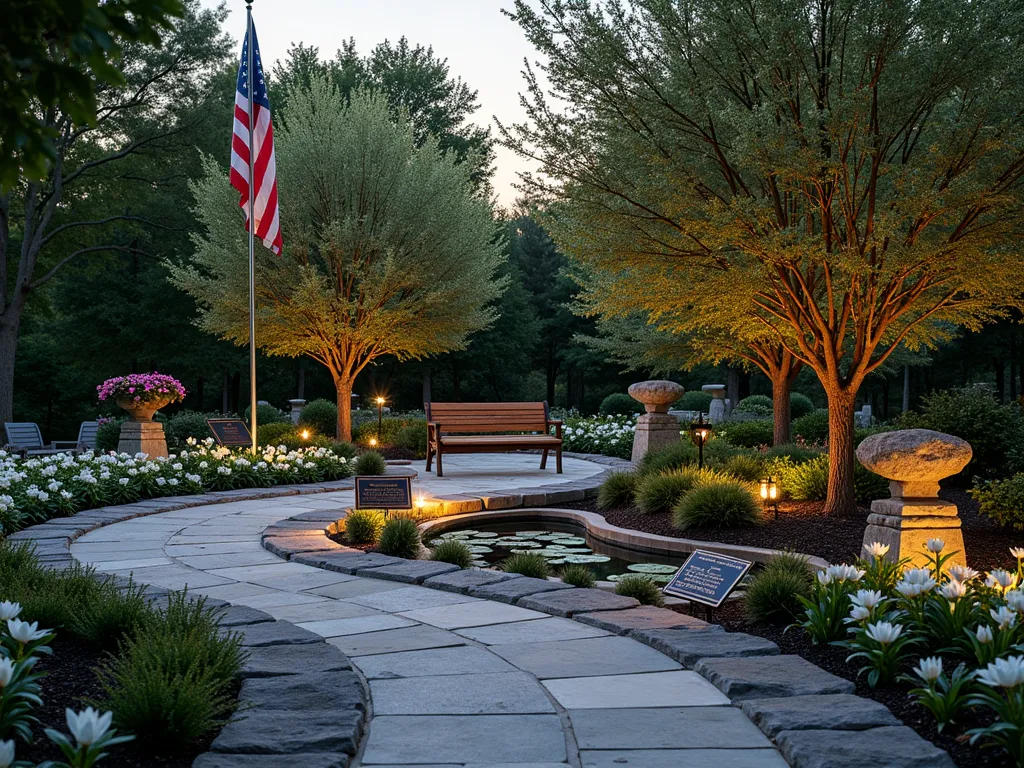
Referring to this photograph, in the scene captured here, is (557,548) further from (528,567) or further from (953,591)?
(953,591)

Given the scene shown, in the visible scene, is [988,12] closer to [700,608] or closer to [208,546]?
[700,608]

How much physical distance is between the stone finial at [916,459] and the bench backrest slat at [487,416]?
8583 millimetres

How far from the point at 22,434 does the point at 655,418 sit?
13203 millimetres

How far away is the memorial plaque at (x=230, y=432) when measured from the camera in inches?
536

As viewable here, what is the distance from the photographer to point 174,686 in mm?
2891

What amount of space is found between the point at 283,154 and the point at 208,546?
11533mm

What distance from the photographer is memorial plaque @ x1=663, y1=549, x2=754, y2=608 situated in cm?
488

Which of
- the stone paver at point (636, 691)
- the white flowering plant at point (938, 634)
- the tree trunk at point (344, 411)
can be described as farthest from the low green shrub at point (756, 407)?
the stone paver at point (636, 691)

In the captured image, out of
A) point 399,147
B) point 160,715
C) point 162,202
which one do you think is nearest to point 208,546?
point 160,715

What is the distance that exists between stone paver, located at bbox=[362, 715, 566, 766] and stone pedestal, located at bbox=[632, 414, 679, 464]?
33.0 ft

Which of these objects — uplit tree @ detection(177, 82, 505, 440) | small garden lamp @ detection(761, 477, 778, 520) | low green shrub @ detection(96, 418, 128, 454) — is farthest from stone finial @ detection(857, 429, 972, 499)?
low green shrub @ detection(96, 418, 128, 454)

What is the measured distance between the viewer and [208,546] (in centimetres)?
747

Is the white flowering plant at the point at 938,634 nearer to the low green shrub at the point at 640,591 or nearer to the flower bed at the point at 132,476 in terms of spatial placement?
the low green shrub at the point at 640,591

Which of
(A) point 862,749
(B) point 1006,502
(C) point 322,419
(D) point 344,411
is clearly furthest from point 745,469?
(C) point 322,419
